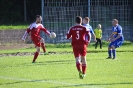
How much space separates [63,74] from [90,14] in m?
21.6

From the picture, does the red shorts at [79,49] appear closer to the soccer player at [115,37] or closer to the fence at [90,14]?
the soccer player at [115,37]

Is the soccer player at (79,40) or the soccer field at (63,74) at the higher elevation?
the soccer player at (79,40)

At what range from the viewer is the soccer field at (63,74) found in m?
15.5

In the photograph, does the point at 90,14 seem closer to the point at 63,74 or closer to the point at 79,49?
the point at 63,74

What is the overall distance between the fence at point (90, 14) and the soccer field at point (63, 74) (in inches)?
593

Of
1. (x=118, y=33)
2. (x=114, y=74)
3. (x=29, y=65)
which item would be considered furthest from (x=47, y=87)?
(x=118, y=33)

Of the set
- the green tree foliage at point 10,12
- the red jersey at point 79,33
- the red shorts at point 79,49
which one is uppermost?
the red jersey at point 79,33

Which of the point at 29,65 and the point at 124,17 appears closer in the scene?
the point at 29,65

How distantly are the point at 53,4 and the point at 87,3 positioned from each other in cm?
301

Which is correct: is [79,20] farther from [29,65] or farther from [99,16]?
[99,16]

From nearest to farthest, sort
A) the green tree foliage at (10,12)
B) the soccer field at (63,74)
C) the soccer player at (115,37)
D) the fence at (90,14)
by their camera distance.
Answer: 1. the soccer field at (63,74)
2. the soccer player at (115,37)
3. the fence at (90,14)
4. the green tree foliage at (10,12)

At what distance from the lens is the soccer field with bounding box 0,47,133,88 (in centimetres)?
1555

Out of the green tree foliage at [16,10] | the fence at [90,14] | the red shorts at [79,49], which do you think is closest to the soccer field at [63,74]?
the red shorts at [79,49]

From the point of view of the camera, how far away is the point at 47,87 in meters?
15.0
